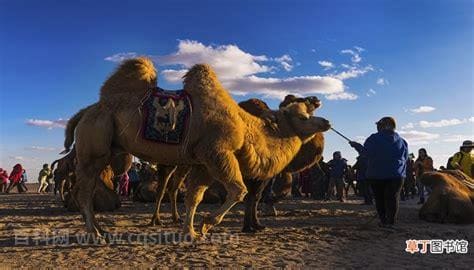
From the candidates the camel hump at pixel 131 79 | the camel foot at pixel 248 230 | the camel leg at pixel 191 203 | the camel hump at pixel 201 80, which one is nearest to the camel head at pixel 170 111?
the camel hump at pixel 201 80

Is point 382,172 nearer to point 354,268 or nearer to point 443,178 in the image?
point 443,178

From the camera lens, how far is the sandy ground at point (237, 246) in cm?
607

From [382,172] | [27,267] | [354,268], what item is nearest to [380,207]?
[382,172]

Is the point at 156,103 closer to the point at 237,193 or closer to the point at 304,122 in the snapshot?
the point at 237,193

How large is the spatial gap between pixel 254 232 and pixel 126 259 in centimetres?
278

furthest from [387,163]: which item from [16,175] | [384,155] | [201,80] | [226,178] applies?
[16,175]

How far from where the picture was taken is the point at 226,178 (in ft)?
23.1

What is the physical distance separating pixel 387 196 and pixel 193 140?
4.10 metres

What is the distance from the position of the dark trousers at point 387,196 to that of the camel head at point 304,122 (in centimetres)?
181

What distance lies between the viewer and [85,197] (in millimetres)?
7570

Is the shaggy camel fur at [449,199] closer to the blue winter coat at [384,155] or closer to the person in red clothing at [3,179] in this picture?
the blue winter coat at [384,155]

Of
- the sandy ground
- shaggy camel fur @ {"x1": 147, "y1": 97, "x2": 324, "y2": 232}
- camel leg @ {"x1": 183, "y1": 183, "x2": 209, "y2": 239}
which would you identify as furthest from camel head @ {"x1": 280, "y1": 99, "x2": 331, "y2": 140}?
camel leg @ {"x1": 183, "y1": 183, "x2": 209, "y2": 239}

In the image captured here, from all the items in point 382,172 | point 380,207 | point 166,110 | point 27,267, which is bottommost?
point 27,267

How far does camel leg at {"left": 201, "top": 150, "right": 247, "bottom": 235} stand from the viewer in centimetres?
701
